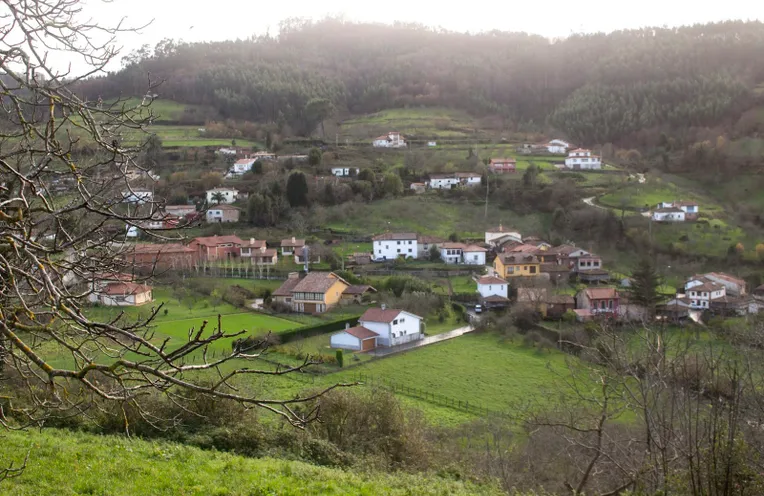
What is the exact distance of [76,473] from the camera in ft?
21.4

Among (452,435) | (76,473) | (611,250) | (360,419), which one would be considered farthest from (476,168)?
(76,473)

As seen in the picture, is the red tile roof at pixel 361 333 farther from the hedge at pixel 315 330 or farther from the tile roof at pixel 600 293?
the tile roof at pixel 600 293

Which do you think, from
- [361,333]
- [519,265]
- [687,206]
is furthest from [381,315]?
[687,206]

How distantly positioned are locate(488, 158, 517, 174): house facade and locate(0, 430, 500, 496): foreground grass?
45269 millimetres

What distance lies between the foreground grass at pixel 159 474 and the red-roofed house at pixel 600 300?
2058 centimetres

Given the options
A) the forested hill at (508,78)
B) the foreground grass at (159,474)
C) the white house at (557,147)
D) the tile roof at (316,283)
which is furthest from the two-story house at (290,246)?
the white house at (557,147)

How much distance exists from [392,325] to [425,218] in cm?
1914

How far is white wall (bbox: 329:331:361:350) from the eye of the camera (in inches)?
973

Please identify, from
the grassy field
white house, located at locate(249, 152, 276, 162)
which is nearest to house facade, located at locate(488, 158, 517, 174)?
the grassy field

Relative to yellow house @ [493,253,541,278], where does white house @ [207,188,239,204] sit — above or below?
above

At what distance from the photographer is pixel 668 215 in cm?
3966

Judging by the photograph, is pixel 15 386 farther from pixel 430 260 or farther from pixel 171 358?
pixel 430 260

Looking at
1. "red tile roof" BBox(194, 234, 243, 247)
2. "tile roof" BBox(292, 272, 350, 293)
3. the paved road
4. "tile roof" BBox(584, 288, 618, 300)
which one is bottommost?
the paved road

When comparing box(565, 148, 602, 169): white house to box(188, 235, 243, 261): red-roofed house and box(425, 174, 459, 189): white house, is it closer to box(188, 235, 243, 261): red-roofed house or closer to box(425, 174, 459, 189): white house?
box(425, 174, 459, 189): white house
